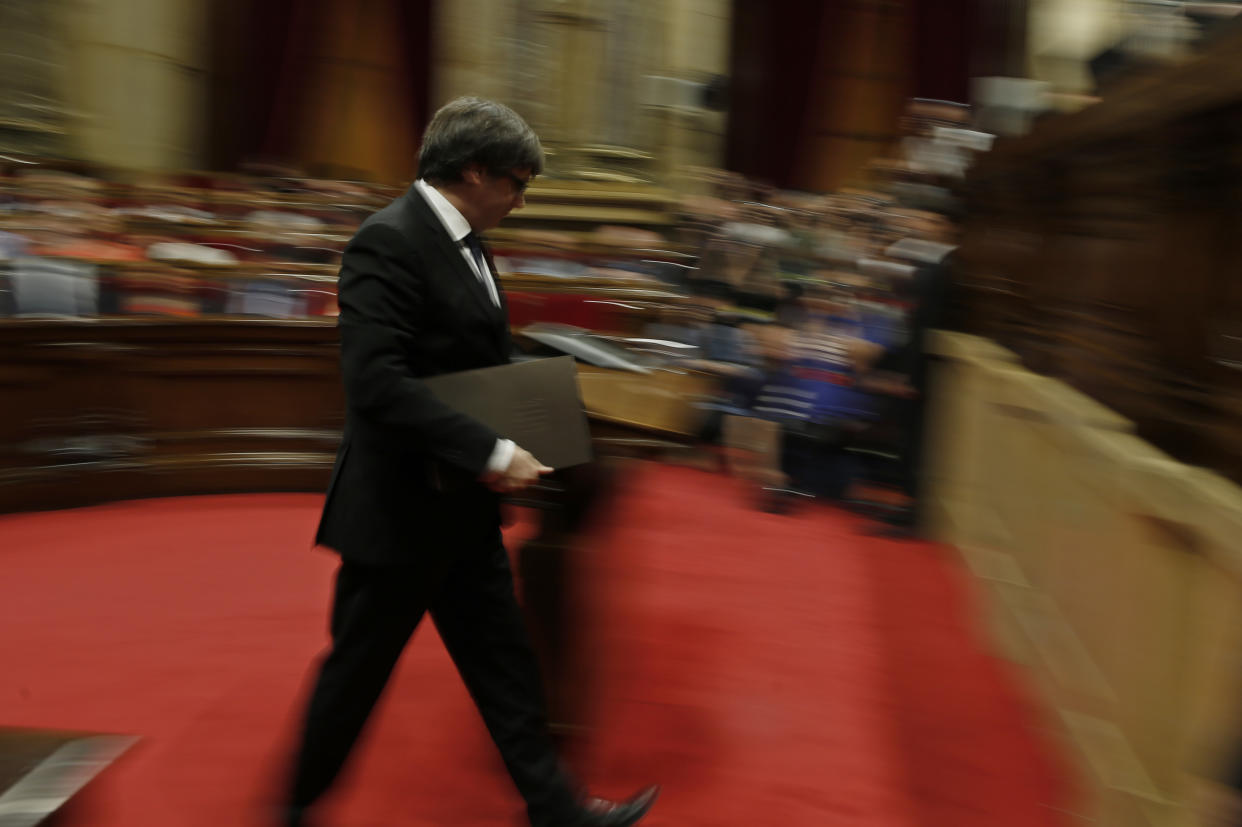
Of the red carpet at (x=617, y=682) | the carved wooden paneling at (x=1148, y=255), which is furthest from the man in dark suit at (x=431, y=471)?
the carved wooden paneling at (x=1148, y=255)

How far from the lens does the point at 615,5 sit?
8.66m

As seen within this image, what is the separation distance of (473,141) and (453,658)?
0.94 metres

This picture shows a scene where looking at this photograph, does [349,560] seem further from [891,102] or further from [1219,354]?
[891,102]

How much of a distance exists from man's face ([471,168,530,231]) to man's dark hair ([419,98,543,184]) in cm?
1

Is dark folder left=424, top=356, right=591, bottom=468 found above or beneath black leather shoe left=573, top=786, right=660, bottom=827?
above

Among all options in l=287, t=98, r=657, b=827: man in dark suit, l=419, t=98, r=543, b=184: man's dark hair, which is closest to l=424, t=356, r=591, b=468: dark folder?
l=287, t=98, r=657, b=827: man in dark suit

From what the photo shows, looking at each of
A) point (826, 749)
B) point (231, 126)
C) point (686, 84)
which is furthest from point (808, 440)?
point (231, 126)

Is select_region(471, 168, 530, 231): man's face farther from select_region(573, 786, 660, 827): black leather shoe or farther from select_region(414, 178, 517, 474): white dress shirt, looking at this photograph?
select_region(573, 786, 660, 827): black leather shoe

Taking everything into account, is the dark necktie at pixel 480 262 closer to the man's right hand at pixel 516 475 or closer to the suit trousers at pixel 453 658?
the man's right hand at pixel 516 475

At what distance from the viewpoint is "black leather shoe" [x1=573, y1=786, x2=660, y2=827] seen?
6.93ft

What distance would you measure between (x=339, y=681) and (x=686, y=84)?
302 inches

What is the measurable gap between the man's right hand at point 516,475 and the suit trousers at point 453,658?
0.20m

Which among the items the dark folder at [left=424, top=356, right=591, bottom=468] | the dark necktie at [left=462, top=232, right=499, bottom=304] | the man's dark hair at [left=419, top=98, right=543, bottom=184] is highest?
the man's dark hair at [left=419, top=98, right=543, bottom=184]

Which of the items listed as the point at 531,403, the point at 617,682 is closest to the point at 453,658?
the point at 531,403
